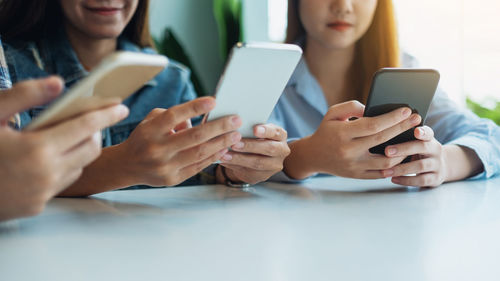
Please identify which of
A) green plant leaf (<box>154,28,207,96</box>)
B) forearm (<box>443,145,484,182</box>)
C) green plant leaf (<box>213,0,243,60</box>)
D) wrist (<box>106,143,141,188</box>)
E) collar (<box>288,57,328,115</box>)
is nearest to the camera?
wrist (<box>106,143,141,188</box>)

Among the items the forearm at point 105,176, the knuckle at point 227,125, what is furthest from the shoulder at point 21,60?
the knuckle at point 227,125

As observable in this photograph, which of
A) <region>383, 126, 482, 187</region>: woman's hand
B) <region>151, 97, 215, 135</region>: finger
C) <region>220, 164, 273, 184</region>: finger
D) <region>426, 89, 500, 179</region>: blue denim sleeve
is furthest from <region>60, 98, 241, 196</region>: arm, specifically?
<region>426, 89, 500, 179</region>: blue denim sleeve

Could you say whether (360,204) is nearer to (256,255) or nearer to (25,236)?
(256,255)

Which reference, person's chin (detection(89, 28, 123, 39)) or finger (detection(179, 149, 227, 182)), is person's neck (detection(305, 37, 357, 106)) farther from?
finger (detection(179, 149, 227, 182))

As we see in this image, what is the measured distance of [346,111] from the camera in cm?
88

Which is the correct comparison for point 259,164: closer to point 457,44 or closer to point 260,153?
point 260,153

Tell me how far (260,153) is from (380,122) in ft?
0.68

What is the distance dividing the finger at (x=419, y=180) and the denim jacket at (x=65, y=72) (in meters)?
0.48

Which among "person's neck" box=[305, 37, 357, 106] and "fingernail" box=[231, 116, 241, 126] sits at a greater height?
"fingernail" box=[231, 116, 241, 126]

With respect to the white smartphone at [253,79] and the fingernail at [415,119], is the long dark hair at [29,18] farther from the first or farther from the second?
the fingernail at [415,119]

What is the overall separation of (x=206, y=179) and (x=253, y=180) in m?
0.24

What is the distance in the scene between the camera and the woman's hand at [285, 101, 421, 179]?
831mm

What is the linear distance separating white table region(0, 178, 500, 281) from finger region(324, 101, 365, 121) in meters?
0.14

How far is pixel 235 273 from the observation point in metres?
0.46
